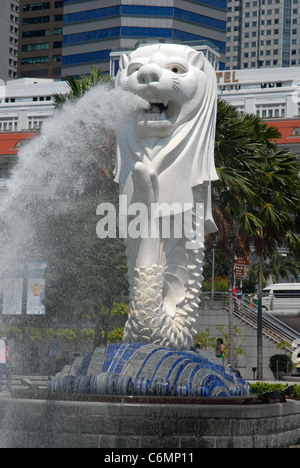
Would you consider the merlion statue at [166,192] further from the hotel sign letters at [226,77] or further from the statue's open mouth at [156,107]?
the hotel sign letters at [226,77]

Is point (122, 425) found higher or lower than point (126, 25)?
lower

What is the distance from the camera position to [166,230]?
11.9m

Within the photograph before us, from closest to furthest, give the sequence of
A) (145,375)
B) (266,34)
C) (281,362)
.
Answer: (145,375) < (281,362) < (266,34)

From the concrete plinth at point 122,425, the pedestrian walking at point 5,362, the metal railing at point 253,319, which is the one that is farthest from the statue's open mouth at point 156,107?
the metal railing at point 253,319

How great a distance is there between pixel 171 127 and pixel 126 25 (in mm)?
78795

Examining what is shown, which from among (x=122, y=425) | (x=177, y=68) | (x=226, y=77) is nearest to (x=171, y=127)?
(x=177, y=68)

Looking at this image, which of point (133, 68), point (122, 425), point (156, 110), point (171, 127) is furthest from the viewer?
point (133, 68)

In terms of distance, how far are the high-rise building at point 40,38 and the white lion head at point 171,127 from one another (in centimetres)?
10481

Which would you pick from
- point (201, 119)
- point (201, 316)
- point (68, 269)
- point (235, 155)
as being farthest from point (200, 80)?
point (201, 316)

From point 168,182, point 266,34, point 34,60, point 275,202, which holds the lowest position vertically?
point 168,182

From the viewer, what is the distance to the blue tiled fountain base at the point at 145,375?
395 inches

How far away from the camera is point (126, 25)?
87.6 meters

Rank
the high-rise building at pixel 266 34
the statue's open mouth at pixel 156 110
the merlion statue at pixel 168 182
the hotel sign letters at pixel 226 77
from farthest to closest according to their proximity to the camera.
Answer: the high-rise building at pixel 266 34 → the hotel sign letters at pixel 226 77 → the statue's open mouth at pixel 156 110 → the merlion statue at pixel 168 182

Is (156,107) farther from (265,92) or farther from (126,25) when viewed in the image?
(126,25)
